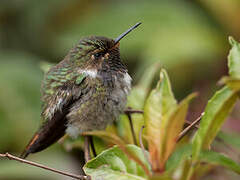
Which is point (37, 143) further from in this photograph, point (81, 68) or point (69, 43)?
point (69, 43)

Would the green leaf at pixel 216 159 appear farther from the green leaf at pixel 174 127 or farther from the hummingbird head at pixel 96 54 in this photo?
the hummingbird head at pixel 96 54

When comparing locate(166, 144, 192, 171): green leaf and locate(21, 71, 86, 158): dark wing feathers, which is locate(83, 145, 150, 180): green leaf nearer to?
locate(166, 144, 192, 171): green leaf

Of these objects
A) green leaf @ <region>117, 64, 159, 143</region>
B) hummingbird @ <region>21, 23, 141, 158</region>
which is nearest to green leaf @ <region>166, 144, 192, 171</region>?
green leaf @ <region>117, 64, 159, 143</region>

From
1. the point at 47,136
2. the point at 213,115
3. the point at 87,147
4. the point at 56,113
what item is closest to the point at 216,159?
the point at 213,115

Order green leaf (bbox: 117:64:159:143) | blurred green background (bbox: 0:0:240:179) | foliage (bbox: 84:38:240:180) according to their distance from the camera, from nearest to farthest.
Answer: foliage (bbox: 84:38:240:180)
green leaf (bbox: 117:64:159:143)
blurred green background (bbox: 0:0:240:179)

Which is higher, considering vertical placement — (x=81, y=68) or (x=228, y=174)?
(x=81, y=68)

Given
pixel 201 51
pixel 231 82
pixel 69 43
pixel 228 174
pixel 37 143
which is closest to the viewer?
pixel 231 82

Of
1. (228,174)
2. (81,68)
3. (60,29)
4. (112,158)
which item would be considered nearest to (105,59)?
(81,68)

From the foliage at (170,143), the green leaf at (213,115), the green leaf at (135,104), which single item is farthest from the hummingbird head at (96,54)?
the green leaf at (213,115)
